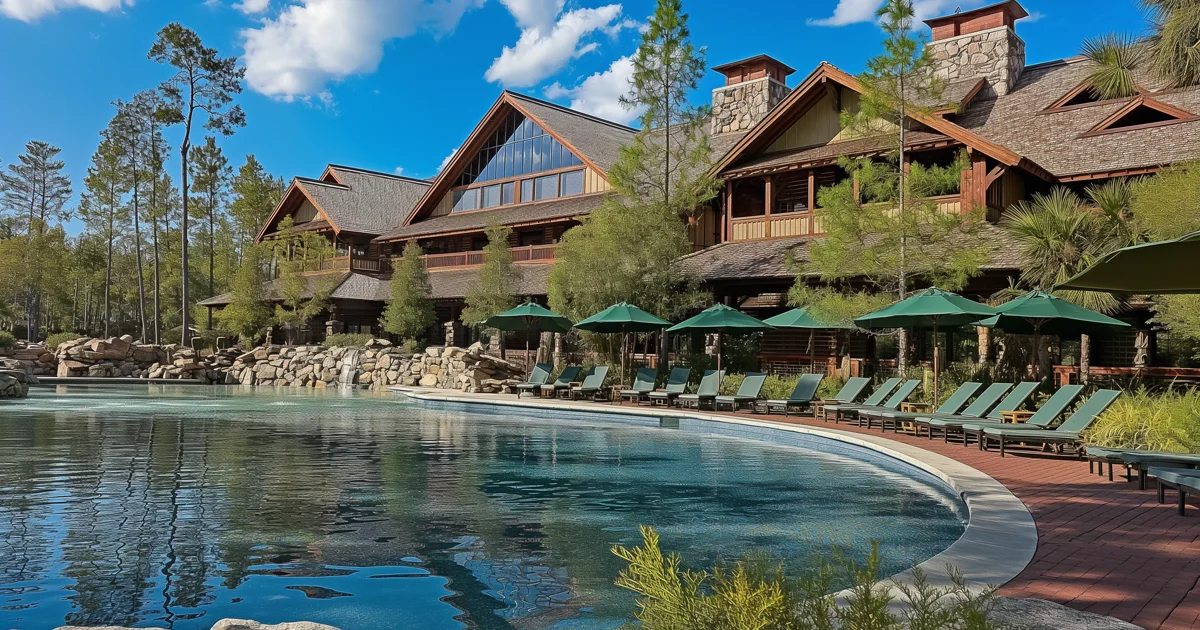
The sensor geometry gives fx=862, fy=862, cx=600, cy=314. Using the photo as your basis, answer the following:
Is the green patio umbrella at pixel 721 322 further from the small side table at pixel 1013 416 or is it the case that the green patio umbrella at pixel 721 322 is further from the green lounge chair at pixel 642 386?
the small side table at pixel 1013 416

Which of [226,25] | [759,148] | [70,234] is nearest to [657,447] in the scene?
[759,148]

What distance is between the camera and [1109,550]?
575 cm

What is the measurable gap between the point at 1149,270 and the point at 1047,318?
31.1 feet

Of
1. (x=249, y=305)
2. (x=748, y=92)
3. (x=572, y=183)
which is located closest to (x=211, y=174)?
(x=249, y=305)

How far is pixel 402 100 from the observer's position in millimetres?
44719

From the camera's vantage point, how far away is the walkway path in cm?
453

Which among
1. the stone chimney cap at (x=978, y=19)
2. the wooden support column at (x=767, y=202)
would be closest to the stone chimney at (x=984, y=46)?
the stone chimney cap at (x=978, y=19)

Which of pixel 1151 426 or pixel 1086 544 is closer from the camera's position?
pixel 1086 544

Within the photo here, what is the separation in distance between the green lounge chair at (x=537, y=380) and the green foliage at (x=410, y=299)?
1000cm

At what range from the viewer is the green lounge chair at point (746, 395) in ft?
59.4

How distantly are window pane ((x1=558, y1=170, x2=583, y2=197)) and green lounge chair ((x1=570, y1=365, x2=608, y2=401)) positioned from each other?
13036 millimetres

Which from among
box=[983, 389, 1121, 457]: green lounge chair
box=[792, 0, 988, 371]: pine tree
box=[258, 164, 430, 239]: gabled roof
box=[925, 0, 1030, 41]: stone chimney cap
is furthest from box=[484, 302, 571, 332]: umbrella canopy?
box=[258, 164, 430, 239]: gabled roof

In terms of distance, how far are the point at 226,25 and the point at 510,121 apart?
1368 centimetres

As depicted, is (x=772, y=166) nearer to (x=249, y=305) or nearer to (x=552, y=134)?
(x=552, y=134)
